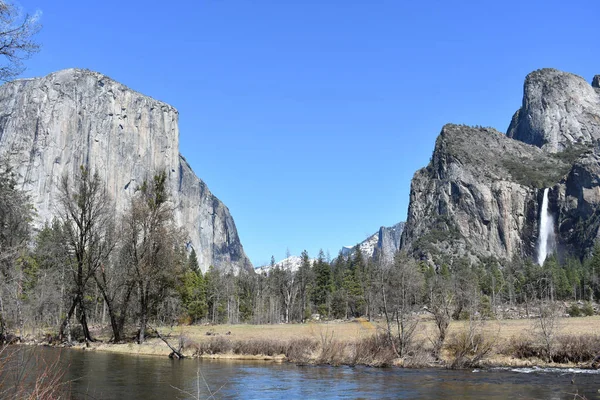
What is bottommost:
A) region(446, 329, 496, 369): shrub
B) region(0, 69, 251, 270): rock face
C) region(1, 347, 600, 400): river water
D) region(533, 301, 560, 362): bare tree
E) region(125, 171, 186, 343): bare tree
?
region(1, 347, 600, 400): river water

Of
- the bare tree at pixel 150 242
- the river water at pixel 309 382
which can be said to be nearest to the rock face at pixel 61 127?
the bare tree at pixel 150 242

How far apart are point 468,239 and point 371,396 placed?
188m

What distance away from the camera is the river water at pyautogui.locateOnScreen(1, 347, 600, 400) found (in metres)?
18.5

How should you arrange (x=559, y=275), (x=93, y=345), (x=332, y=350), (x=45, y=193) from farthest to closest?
(x=45, y=193) < (x=559, y=275) < (x=93, y=345) < (x=332, y=350)

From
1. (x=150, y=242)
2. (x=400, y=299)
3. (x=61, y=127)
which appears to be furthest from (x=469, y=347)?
(x=61, y=127)

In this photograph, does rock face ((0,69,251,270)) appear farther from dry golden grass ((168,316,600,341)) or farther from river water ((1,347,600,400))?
river water ((1,347,600,400))

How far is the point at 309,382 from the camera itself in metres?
22.3

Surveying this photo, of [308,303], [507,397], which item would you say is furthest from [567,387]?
[308,303]

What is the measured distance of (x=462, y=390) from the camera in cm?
1969

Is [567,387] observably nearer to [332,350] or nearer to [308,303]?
[332,350]

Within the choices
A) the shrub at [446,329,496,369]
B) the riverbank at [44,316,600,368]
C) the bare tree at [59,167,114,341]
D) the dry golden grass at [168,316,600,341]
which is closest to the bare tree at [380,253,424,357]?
the riverbank at [44,316,600,368]

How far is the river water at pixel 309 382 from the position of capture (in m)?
18.5

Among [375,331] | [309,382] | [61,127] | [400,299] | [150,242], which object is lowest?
[309,382]

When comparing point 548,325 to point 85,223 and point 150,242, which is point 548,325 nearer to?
point 150,242
